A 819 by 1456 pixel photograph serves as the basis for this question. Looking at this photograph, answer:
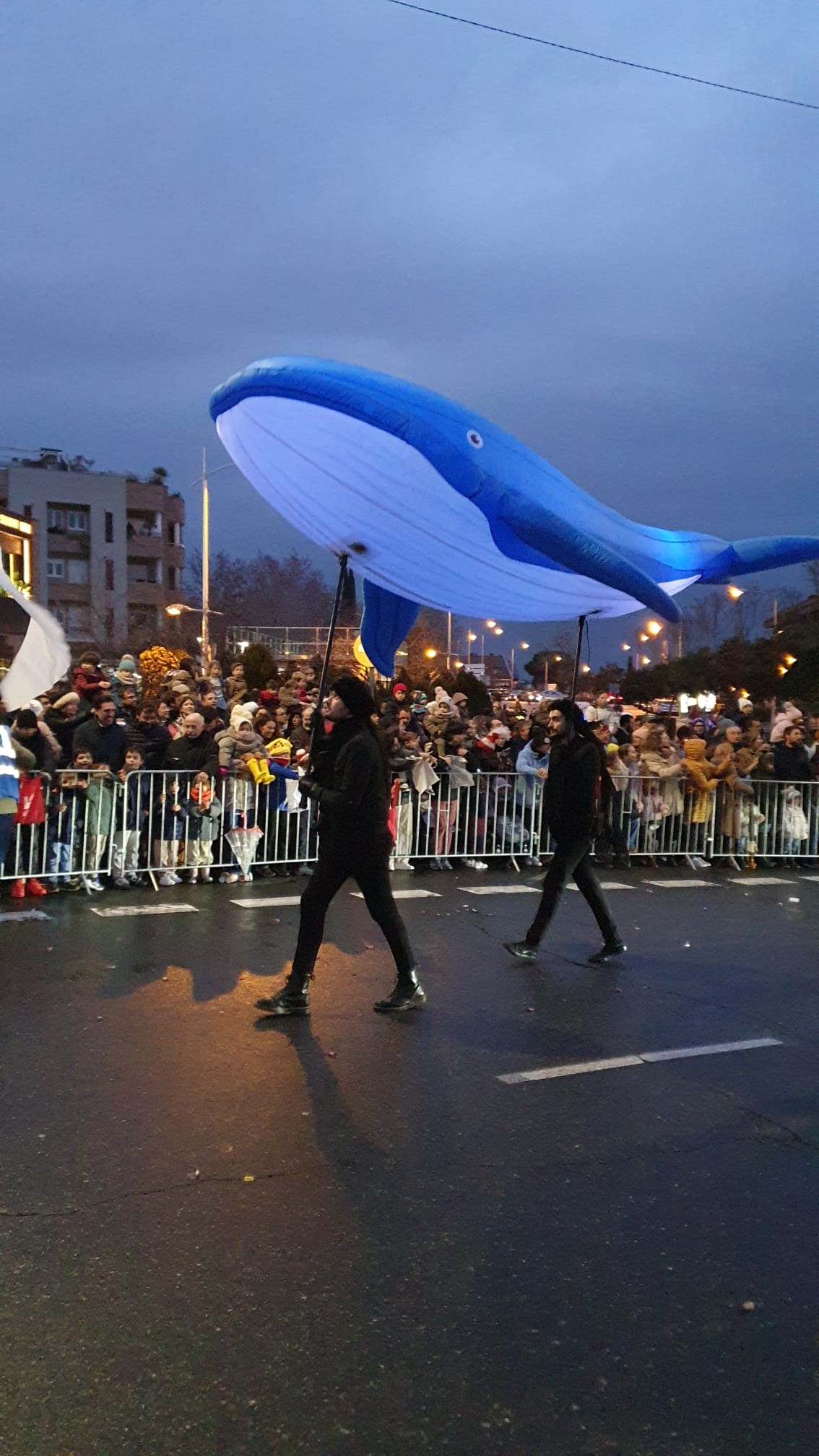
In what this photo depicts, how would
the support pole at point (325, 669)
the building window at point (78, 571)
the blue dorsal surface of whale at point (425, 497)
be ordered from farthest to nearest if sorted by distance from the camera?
the building window at point (78, 571), the blue dorsal surface of whale at point (425, 497), the support pole at point (325, 669)

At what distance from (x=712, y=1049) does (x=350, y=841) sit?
7.76 ft

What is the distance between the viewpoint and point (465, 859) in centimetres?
1379

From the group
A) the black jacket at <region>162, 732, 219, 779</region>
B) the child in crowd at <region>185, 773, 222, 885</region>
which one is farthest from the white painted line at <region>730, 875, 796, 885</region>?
the black jacket at <region>162, 732, 219, 779</region>

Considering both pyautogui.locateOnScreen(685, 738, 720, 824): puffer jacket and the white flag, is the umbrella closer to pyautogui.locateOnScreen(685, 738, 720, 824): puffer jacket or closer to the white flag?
the white flag

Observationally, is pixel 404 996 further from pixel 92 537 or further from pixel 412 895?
pixel 92 537

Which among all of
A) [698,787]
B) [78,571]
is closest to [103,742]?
[698,787]

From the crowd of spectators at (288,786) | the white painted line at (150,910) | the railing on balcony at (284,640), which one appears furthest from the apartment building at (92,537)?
the white painted line at (150,910)

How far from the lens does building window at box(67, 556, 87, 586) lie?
82000mm

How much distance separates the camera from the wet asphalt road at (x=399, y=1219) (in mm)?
3119

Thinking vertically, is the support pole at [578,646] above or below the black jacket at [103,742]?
above

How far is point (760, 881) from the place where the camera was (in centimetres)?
1370

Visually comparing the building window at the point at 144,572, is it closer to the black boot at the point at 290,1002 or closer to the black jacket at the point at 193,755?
the black jacket at the point at 193,755

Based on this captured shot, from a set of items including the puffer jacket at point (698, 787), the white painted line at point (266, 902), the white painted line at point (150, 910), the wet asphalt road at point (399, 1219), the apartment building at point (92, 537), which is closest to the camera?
the wet asphalt road at point (399, 1219)

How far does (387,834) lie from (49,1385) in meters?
4.21
